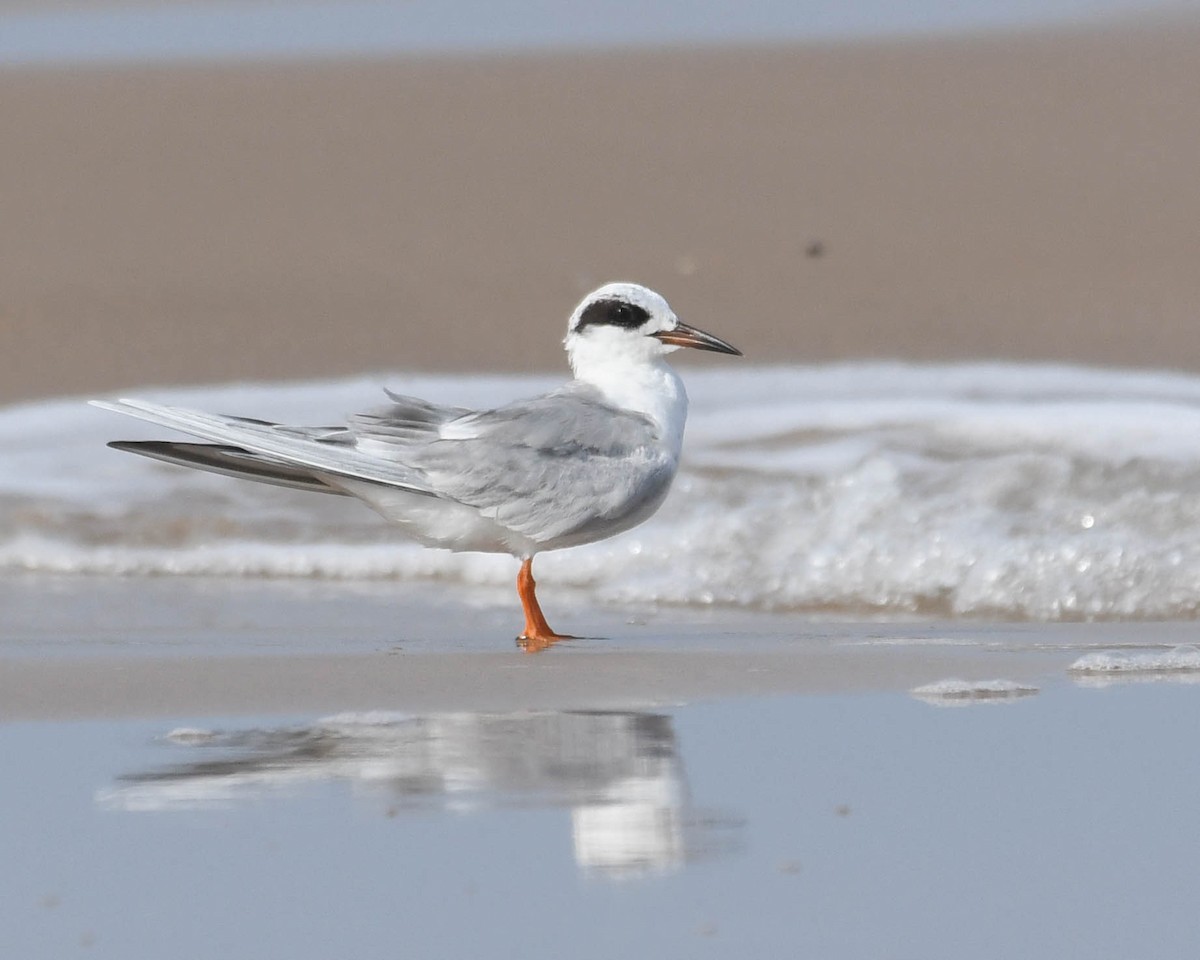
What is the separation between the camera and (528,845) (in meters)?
2.91

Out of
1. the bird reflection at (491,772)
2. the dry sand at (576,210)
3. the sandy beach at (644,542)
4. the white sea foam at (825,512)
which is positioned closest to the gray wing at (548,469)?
the sandy beach at (644,542)

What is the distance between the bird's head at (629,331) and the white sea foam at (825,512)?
65 cm

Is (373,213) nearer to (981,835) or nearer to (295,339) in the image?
(295,339)

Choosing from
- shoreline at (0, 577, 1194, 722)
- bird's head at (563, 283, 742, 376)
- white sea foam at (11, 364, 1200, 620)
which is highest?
bird's head at (563, 283, 742, 376)

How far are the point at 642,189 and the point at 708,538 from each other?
4700 millimetres

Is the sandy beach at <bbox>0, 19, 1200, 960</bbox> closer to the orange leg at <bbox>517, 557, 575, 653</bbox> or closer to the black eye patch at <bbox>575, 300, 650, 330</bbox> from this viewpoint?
the orange leg at <bbox>517, 557, 575, 653</bbox>

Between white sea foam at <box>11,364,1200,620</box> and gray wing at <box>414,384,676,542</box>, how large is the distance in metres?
0.68

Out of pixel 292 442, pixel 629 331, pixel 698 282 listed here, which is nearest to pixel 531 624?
pixel 292 442

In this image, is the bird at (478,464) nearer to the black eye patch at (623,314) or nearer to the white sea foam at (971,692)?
the black eye patch at (623,314)

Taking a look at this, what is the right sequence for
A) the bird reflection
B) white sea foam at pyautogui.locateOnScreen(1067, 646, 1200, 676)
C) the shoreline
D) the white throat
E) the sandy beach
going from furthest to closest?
the white throat → white sea foam at pyautogui.locateOnScreen(1067, 646, 1200, 676) → the shoreline → the bird reflection → the sandy beach

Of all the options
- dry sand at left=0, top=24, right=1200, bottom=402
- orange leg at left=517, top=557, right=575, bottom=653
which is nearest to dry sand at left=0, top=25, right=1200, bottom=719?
dry sand at left=0, top=24, right=1200, bottom=402

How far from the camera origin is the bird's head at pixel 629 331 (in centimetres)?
508

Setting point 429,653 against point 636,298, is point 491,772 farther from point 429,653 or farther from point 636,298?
point 636,298

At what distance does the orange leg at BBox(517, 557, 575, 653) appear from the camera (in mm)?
4605
